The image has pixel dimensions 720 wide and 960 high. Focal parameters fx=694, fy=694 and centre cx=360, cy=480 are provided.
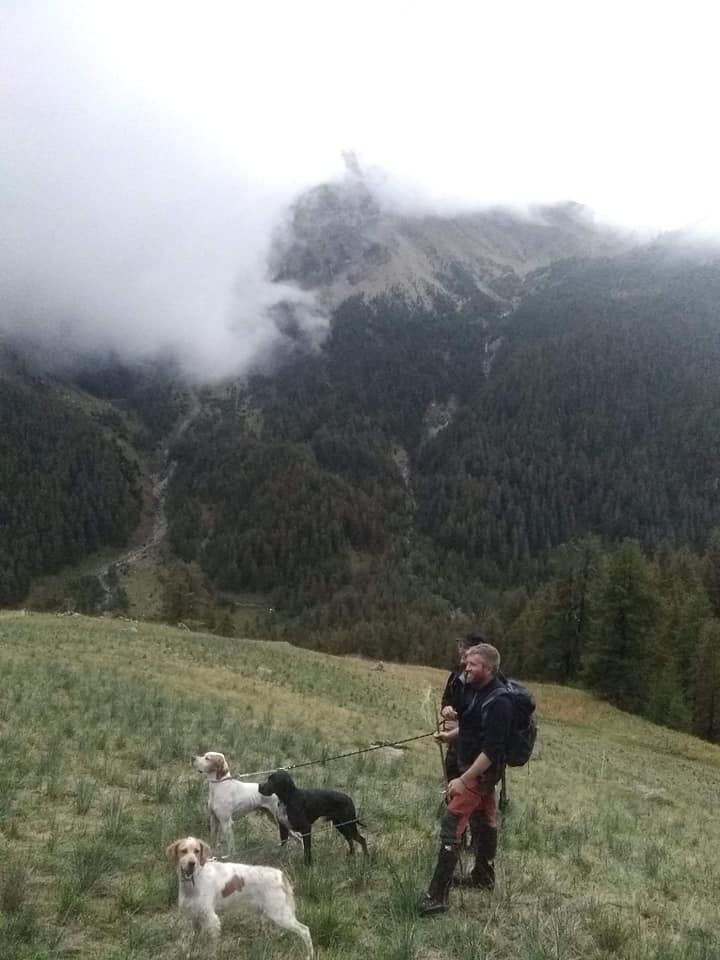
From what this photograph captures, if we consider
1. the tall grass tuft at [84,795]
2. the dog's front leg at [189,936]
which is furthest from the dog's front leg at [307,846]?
the tall grass tuft at [84,795]

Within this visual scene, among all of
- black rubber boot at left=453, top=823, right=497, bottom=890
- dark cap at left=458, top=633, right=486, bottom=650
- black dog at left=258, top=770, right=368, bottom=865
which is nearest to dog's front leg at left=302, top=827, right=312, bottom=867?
black dog at left=258, top=770, right=368, bottom=865

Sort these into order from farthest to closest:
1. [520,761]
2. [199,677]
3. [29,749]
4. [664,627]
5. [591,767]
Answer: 1. [664,627]
2. [199,677]
3. [591,767]
4. [29,749]
5. [520,761]

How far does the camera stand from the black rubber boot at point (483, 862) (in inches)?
274

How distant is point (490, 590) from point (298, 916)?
18464 cm

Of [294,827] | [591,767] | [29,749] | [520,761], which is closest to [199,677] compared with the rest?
[591,767]

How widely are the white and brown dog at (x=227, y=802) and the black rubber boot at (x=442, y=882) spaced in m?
1.91

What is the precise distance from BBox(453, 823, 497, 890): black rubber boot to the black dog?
1.16m

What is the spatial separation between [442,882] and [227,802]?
8.59ft

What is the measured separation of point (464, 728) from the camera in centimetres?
693

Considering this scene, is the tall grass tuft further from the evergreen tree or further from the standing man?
the evergreen tree

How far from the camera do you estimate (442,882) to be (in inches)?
247

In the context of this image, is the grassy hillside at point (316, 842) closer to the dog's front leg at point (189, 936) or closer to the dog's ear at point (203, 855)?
the dog's front leg at point (189, 936)

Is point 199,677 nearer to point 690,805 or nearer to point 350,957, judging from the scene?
point 690,805

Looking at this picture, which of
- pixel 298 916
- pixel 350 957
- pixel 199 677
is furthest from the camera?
pixel 199 677
